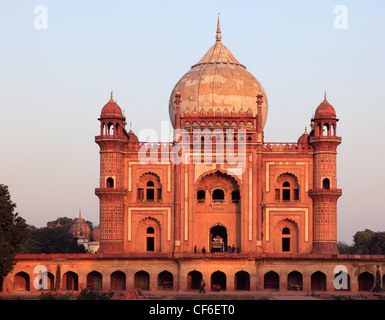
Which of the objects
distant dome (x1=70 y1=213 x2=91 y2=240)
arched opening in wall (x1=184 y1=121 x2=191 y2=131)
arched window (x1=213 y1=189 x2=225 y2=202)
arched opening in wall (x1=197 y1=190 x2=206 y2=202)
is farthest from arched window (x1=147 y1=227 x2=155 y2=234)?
distant dome (x1=70 y1=213 x2=91 y2=240)

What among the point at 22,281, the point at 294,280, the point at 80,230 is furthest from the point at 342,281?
the point at 80,230

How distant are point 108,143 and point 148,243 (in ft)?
21.5

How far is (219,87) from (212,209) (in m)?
8.34

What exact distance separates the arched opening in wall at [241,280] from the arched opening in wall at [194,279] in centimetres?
213

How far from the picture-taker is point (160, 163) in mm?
55562

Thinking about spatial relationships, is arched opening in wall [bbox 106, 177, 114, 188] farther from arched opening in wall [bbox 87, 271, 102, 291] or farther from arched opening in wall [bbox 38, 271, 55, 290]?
arched opening in wall [bbox 38, 271, 55, 290]

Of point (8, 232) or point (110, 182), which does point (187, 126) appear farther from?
point (8, 232)

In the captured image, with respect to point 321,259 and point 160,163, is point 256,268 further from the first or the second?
point 160,163

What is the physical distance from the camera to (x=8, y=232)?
50.4 metres

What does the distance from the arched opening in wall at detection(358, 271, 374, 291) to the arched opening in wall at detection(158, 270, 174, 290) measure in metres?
11.0

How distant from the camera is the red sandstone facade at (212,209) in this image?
52.7 metres

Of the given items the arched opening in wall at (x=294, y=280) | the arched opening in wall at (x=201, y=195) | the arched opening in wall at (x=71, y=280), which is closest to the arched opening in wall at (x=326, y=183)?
the arched opening in wall at (x=294, y=280)

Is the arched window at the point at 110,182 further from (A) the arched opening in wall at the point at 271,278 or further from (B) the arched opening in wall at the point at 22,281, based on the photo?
(A) the arched opening in wall at the point at 271,278
